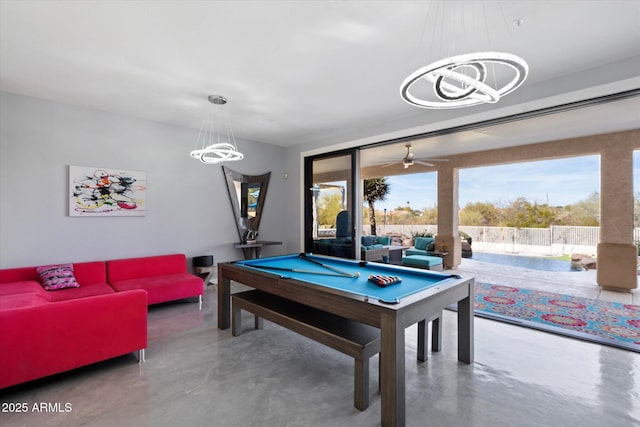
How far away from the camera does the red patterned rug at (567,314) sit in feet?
10.7

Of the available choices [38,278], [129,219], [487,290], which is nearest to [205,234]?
[129,219]

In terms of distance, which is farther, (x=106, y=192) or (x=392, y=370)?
(x=106, y=192)

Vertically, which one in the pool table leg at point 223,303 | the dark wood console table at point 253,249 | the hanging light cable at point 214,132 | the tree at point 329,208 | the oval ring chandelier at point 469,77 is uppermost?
the hanging light cable at point 214,132

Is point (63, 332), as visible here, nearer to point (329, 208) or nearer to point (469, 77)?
point (469, 77)

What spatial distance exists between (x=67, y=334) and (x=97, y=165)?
2827 mm

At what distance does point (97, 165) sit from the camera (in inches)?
167

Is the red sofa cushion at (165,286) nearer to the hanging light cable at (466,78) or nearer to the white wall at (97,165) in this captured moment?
the white wall at (97,165)

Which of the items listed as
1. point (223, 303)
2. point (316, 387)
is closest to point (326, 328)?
point (316, 387)

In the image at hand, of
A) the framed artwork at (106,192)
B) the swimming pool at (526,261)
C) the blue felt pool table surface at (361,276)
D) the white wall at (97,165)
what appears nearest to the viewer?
the blue felt pool table surface at (361,276)

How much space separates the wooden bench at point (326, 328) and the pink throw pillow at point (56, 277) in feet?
7.05

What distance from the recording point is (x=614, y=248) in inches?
205

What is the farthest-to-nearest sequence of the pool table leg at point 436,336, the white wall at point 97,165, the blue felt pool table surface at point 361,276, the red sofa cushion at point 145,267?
the red sofa cushion at point 145,267 < the white wall at point 97,165 < the pool table leg at point 436,336 < the blue felt pool table surface at point 361,276

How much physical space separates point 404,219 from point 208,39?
9.06 metres

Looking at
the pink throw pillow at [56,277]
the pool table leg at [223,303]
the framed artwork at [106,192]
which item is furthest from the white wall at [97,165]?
the pool table leg at [223,303]
